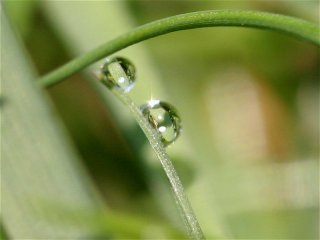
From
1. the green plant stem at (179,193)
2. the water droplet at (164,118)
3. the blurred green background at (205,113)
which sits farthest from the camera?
the blurred green background at (205,113)

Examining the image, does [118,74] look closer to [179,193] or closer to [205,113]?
[179,193]

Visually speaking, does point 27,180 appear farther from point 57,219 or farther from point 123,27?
point 123,27

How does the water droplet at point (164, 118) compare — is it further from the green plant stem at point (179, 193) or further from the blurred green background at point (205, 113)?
the blurred green background at point (205, 113)

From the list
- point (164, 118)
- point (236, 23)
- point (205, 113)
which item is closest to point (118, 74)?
point (164, 118)

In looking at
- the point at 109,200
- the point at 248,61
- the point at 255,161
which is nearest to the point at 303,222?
the point at 255,161

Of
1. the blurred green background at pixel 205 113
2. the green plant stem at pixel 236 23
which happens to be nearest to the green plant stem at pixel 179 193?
the green plant stem at pixel 236 23
